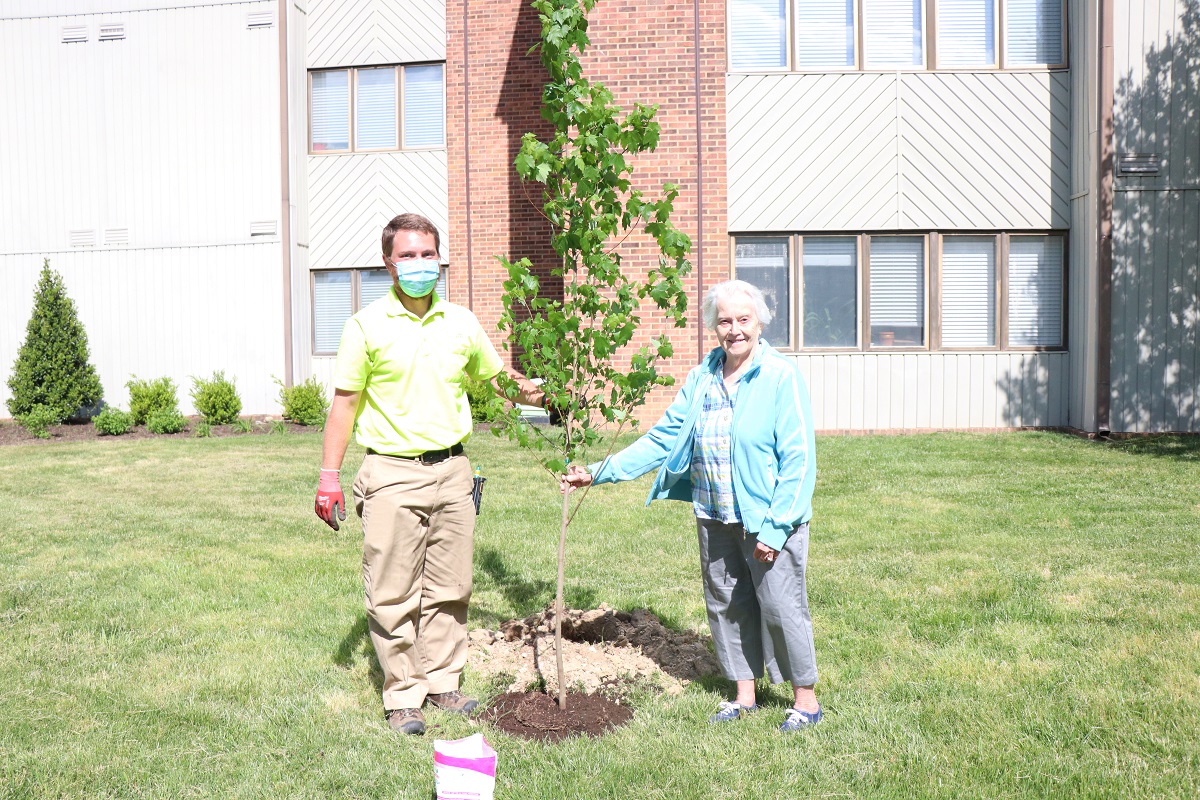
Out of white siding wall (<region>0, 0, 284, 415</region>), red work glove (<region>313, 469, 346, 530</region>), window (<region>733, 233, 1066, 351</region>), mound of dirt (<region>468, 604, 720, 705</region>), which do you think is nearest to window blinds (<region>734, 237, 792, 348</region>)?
window (<region>733, 233, 1066, 351</region>)

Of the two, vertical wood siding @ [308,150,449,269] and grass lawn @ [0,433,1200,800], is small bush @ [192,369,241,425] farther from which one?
grass lawn @ [0,433,1200,800]

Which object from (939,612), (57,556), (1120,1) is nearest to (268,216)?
(57,556)

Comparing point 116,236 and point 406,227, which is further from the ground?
point 116,236

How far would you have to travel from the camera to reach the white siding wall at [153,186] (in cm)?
1634

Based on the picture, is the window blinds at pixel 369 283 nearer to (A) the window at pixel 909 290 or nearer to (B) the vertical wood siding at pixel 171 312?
(B) the vertical wood siding at pixel 171 312

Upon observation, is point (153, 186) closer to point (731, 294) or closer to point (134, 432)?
point (134, 432)

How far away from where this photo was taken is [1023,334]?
13.6m

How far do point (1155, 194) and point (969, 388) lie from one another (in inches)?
129

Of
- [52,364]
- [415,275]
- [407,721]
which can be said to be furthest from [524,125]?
[407,721]

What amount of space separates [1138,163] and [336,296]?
11996 mm

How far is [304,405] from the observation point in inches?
611

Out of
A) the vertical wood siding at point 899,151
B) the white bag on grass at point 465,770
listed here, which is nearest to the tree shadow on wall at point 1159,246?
the vertical wood siding at point 899,151

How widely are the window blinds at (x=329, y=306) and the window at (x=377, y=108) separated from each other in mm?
2092

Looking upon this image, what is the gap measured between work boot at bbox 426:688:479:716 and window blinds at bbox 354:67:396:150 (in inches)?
A: 530
